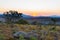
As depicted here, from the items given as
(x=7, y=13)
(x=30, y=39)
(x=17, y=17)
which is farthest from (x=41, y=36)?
(x=17, y=17)

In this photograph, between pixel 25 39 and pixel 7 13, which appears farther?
pixel 7 13

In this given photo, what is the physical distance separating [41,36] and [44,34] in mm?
616

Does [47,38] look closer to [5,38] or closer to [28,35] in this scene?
[28,35]

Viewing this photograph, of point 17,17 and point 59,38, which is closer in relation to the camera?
point 59,38

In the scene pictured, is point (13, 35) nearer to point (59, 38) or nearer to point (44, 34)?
point (44, 34)

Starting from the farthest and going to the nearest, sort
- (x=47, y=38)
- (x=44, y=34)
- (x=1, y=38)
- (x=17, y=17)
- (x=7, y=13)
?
(x=17, y=17) → (x=7, y=13) → (x=44, y=34) → (x=47, y=38) → (x=1, y=38)

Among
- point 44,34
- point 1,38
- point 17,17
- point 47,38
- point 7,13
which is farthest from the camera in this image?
point 17,17

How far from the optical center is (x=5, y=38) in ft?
36.8

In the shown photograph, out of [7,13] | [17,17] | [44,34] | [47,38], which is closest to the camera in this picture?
[47,38]

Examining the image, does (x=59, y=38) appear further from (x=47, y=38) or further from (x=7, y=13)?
(x=7, y=13)

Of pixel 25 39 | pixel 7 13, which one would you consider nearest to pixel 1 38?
pixel 25 39

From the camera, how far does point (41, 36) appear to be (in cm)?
1180

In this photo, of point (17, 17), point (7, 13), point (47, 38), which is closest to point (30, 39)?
point (47, 38)

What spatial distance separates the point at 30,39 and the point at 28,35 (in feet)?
3.00
